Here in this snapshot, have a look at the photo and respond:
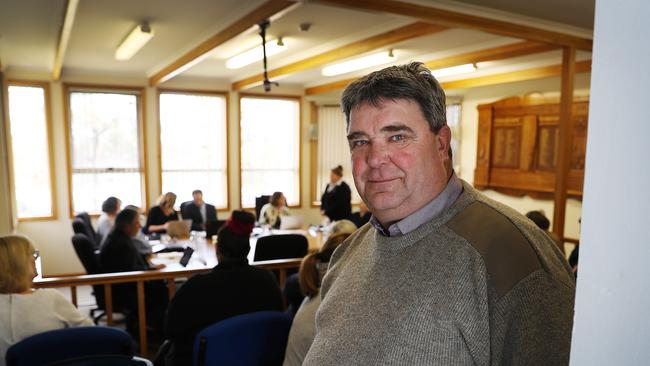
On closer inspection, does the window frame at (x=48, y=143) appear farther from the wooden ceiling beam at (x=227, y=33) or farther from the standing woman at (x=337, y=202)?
the standing woman at (x=337, y=202)

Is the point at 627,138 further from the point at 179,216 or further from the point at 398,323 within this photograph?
the point at 179,216

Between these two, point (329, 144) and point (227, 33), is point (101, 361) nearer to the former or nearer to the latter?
point (227, 33)

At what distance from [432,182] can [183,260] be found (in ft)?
9.70

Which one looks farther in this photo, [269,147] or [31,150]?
[269,147]

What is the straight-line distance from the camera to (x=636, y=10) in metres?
0.36

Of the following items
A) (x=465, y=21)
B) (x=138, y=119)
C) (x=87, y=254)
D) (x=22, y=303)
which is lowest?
(x=87, y=254)

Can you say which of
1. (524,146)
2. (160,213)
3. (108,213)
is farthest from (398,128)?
(524,146)

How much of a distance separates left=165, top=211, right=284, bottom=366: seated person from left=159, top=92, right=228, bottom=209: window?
515 centimetres

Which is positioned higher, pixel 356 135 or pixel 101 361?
pixel 356 135

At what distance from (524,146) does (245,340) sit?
19.0 ft

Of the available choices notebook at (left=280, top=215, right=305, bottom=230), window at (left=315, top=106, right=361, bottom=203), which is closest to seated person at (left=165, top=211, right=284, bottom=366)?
notebook at (left=280, top=215, right=305, bottom=230)

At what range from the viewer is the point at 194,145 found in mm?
7348

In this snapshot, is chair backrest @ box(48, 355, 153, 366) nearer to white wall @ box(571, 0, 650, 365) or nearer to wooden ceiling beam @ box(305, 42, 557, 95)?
white wall @ box(571, 0, 650, 365)

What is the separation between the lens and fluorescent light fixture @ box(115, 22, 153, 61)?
3.89m
